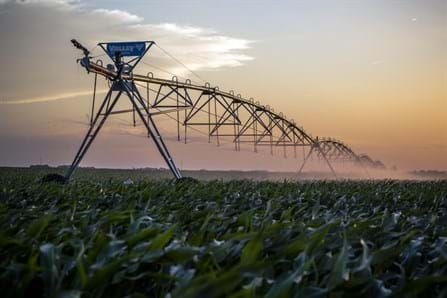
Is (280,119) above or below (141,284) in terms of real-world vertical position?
above

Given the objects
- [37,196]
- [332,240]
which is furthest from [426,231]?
[37,196]

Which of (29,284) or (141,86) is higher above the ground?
(141,86)

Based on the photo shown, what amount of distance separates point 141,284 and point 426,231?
11.6ft

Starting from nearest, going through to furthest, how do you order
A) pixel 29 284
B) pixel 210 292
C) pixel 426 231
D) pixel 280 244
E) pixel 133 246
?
1. pixel 210 292
2. pixel 29 284
3. pixel 133 246
4. pixel 280 244
5. pixel 426 231

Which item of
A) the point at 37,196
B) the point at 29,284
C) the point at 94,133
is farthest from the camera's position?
the point at 94,133

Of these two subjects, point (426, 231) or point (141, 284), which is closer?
point (141, 284)

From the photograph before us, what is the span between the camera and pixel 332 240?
3.79 metres

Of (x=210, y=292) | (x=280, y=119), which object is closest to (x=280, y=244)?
(x=210, y=292)

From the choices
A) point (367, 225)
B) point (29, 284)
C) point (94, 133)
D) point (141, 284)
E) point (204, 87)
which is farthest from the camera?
point (204, 87)

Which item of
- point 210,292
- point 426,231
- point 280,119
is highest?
point 280,119

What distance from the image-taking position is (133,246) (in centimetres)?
302

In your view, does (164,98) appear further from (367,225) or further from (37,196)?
(367,225)

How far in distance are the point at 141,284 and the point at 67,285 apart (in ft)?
1.23

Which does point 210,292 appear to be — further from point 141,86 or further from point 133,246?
point 141,86
